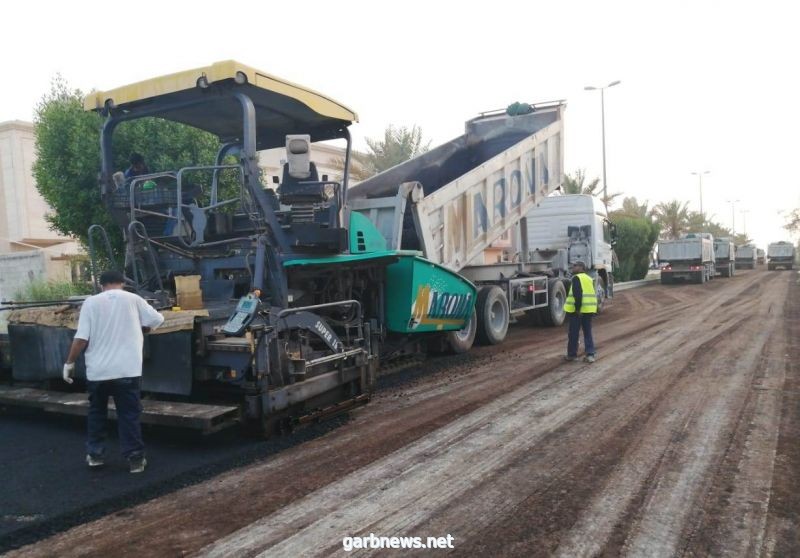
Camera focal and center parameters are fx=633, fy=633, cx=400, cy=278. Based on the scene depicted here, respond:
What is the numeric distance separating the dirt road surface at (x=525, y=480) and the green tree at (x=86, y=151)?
20.3ft

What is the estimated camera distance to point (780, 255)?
46.3 m

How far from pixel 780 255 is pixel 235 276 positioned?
163 feet

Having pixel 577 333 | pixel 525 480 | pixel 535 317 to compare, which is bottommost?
pixel 525 480

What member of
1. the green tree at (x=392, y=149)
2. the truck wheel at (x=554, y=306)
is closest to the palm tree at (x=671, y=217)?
the green tree at (x=392, y=149)

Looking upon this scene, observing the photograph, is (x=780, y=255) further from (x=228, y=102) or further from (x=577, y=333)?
(x=228, y=102)

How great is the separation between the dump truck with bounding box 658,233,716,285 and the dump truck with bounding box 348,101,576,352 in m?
17.8

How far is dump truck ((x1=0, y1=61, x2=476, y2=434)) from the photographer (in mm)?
5117

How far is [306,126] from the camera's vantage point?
277 inches

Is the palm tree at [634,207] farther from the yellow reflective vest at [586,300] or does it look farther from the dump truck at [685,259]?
the yellow reflective vest at [586,300]

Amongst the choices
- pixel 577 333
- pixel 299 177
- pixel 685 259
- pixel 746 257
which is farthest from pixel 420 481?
pixel 746 257

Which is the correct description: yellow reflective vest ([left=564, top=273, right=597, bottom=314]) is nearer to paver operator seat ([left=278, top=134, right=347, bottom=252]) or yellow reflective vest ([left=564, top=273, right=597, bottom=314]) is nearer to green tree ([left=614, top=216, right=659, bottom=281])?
paver operator seat ([left=278, top=134, right=347, bottom=252])

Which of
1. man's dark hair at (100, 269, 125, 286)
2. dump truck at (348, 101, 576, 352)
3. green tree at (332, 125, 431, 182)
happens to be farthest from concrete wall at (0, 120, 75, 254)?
man's dark hair at (100, 269, 125, 286)

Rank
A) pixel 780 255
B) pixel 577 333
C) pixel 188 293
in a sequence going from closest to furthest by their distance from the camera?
pixel 188 293, pixel 577 333, pixel 780 255

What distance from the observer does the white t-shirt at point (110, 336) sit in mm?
4422
